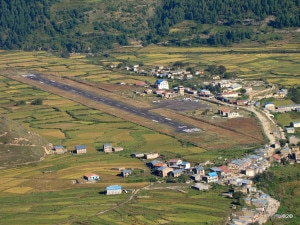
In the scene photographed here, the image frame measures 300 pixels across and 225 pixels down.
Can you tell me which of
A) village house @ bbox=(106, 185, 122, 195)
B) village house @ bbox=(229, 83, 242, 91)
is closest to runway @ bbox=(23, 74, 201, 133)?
village house @ bbox=(229, 83, 242, 91)

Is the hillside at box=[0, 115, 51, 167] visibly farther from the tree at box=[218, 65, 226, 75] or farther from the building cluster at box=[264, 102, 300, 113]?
the tree at box=[218, 65, 226, 75]

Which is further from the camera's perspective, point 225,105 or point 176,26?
point 176,26

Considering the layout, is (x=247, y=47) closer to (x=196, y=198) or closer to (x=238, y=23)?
(x=238, y=23)

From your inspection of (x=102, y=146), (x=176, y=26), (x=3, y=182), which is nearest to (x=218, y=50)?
(x=176, y=26)

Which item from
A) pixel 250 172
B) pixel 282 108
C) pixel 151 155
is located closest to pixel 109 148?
pixel 151 155

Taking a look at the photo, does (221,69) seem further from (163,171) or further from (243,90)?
(163,171)

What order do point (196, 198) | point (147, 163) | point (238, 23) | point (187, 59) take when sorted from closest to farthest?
point (196, 198), point (147, 163), point (187, 59), point (238, 23)
